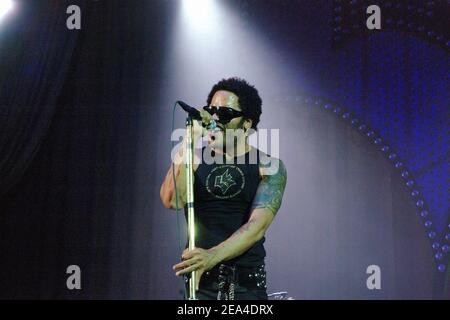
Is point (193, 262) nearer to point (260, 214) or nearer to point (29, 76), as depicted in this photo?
point (260, 214)

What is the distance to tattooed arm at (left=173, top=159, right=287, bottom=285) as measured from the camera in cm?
232

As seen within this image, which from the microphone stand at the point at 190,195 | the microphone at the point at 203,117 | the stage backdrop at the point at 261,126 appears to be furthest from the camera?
the stage backdrop at the point at 261,126

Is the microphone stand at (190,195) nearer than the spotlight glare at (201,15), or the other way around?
the microphone stand at (190,195)

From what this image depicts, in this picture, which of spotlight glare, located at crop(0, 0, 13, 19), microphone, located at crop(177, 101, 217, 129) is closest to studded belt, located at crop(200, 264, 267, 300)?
microphone, located at crop(177, 101, 217, 129)

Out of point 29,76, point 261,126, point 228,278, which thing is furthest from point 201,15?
point 228,278

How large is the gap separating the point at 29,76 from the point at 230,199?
2.00 meters

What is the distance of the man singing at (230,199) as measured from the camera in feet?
8.50

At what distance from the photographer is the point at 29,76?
4.09 metres

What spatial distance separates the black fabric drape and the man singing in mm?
1428

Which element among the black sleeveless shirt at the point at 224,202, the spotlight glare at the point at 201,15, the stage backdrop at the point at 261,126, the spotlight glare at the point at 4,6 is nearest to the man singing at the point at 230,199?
the black sleeveless shirt at the point at 224,202

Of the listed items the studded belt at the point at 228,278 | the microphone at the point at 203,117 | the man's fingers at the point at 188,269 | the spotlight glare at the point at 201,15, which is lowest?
the studded belt at the point at 228,278

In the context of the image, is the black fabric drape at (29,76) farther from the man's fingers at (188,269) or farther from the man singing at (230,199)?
the man's fingers at (188,269)

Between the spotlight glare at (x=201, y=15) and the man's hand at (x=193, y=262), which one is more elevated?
the spotlight glare at (x=201, y=15)

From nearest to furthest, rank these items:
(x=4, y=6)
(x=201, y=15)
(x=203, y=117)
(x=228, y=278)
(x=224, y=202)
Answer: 1. (x=203, y=117)
2. (x=228, y=278)
3. (x=224, y=202)
4. (x=4, y=6)
5. (x=201, y=15)
